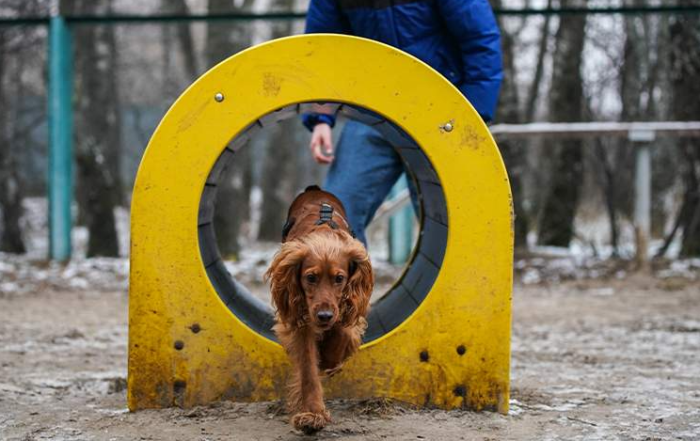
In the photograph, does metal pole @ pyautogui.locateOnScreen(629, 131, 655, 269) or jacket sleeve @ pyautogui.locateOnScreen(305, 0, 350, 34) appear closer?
jacket sleeve @ pyautogui.locateOnScreen(305, 0, 350, 34)

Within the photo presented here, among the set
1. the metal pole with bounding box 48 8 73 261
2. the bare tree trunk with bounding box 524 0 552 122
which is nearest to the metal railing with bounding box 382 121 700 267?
the metal pole with bounding box 48 8 73 261

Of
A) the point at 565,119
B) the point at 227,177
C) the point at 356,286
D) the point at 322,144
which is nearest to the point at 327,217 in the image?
the point at 356,286

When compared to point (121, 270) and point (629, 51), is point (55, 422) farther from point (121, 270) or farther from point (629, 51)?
point (629, 51)

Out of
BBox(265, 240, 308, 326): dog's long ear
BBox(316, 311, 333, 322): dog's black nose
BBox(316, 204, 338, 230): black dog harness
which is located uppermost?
BBox(316, 204, 338, 230): black dog harness

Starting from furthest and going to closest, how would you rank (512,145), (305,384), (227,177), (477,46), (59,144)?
(227,177) → (512,145) → (59,144) → (477,46) → (305,384)

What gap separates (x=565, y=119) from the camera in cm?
1015

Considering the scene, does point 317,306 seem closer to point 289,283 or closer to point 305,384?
point 289,283

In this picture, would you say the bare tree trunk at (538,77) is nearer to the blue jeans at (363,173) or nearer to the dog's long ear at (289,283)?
the blue jeans at (363,173)

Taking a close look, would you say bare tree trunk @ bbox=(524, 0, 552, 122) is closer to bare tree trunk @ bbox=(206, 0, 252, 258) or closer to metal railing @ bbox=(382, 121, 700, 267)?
bare tree trunk @ bbox=(206, 0, 252, 258)

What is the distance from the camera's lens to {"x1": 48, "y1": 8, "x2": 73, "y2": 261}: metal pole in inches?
316

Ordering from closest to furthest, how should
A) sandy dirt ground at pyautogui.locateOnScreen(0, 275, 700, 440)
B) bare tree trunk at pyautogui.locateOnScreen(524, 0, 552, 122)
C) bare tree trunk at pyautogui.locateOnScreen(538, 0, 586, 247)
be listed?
sandy dirt ground at pyautogui.locateOnScreen(0, 275, 700, 440) → bare tree trunk at pyautogui.locateOnScreen(538, 0, 586, 247) → bare tree trunk at pyautogui.locateOnScreen(524, 0, 552, 122)

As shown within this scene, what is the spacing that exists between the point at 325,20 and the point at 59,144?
4.76 metres

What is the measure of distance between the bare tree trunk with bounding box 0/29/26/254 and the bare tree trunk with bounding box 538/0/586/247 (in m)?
5.89

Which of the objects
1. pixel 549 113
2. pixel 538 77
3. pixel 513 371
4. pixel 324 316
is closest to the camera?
pixel 324 316
